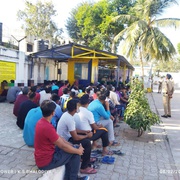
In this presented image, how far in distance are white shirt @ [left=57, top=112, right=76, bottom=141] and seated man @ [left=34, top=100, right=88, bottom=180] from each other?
0.53m

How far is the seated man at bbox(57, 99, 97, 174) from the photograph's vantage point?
3.69 m

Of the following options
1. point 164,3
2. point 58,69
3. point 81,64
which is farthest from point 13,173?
point 164,3

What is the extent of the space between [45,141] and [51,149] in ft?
0.55

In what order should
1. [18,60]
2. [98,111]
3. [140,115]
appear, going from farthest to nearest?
1. [18,60]
2. [140,115]
3. [98,111]

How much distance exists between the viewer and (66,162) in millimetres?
3133

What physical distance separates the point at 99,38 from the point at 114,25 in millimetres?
2085

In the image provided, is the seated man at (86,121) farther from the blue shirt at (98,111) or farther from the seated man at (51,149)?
the seated man at (51,149)

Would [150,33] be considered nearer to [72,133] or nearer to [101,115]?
[101,115]

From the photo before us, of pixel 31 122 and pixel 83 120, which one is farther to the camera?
pixel 31 122

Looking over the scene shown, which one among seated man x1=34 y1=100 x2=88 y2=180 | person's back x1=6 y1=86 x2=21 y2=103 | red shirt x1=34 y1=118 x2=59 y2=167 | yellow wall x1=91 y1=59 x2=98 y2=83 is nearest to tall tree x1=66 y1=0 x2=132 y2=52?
yellow wall x1=91 y1=59 x2=98 y2=83

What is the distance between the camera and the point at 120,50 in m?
19.9

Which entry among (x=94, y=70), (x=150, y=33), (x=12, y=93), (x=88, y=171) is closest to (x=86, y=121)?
(x=88, y=171)

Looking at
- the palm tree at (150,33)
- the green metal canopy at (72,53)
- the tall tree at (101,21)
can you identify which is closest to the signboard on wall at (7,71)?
the green metal canopy at (72,53)

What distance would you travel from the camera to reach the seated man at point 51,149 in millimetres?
2945
